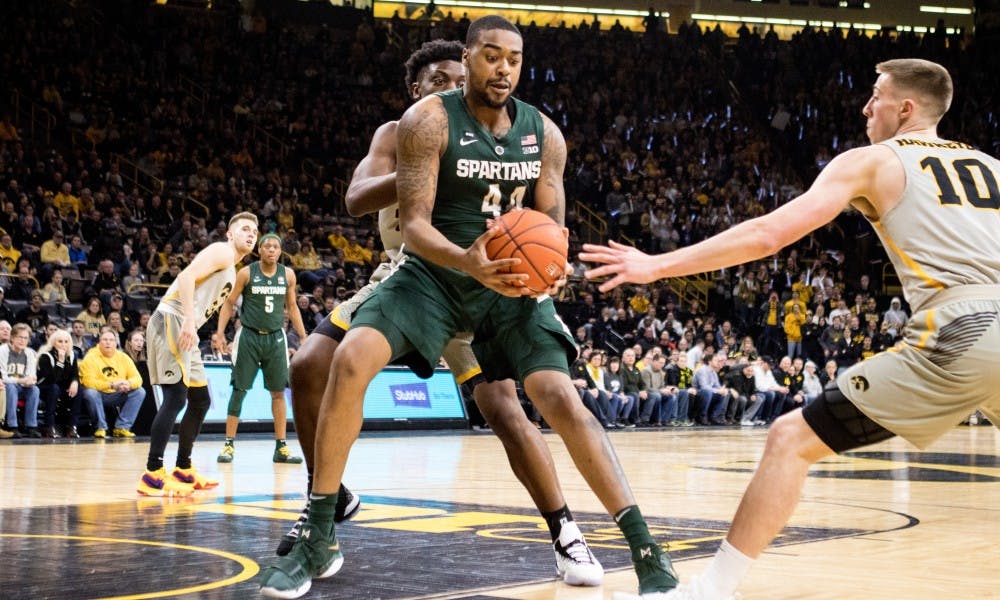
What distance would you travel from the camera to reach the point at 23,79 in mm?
22047

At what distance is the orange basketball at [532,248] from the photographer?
3924 mm

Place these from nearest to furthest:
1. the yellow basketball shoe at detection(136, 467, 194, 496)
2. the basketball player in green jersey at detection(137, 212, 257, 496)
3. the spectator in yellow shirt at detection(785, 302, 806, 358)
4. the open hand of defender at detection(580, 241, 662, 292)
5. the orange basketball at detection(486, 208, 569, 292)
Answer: the open hand of defender at detection(580, 241, 662, 292) < the orange basketball at detection(486, 208, 569, 292) < the yellow basketball shoe at detection(136, 467, 194, 496) < the basketball player in green jersey at detection(137, 212, 257, 496) < the spectator in yellow shirt at detection(785, 302, 806, 358)

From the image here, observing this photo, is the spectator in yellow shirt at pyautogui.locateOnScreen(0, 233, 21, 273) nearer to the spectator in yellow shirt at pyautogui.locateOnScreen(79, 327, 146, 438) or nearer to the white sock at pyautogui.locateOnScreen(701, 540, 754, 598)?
the spectator in yellow shirt at pyautogui.locateOnScreen(79, 327, 146, 438)

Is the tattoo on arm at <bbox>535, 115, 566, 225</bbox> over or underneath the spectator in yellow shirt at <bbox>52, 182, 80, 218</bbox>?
underneath

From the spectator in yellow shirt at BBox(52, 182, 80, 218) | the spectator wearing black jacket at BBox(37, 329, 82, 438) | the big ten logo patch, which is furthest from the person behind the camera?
the spectator in yellow shirt at BBox(52, 182, 80, 218)

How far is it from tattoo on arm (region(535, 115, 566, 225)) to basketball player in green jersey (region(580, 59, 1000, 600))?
0.90 m

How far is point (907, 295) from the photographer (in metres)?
3.76

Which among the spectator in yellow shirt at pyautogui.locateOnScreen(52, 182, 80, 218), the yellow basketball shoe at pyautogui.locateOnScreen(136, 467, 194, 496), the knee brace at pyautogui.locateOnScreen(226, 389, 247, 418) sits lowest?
the yellow basketball shoe at pyautogui.locateOnScreen(136, 467, 194, 496)

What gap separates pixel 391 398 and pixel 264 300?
5.34 m

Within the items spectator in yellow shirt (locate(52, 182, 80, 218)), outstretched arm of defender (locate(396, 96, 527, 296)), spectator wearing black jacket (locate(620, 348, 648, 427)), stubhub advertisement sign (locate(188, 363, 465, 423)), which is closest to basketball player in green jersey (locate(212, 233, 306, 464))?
stubhub advertisement sign (locate(188, 363, 465, 423))

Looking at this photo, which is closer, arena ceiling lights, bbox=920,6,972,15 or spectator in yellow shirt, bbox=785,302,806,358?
spectator in yellow shirt, bbox=785,302,806,358

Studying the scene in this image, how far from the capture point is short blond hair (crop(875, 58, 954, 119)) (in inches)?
149

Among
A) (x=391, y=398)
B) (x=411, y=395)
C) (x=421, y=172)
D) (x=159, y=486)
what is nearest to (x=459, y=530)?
(x=421, y=172)

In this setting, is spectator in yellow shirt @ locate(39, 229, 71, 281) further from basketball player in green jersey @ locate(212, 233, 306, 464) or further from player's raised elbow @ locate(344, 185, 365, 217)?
player's raised elbow @ locate(344, 185, 365, 217)
